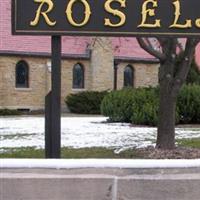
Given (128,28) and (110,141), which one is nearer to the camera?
(128,28)

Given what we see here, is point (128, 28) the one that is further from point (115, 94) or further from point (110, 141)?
point (115, 94)

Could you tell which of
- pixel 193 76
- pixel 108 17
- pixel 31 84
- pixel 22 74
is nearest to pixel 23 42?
pixel 22 74

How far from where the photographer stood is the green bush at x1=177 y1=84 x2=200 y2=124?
19812 millimetres

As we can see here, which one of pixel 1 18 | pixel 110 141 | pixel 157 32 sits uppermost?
pixel 1 18

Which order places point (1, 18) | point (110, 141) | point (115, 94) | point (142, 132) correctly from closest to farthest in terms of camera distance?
point (110, 141), point (142, 132), point (115, 94), point (1, 18)

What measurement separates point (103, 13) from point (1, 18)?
27732 millimetres

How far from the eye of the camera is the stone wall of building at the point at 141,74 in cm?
3800

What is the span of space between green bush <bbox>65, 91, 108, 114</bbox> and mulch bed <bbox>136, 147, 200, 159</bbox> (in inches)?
854

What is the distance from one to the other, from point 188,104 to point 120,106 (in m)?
2.42

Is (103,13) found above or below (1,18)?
below

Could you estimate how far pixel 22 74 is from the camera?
3525 cm

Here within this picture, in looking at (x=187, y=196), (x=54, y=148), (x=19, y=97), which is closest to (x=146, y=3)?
(x=54, y=148)

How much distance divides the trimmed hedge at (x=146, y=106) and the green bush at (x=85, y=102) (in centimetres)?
1226

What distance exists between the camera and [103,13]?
24.6 ft
